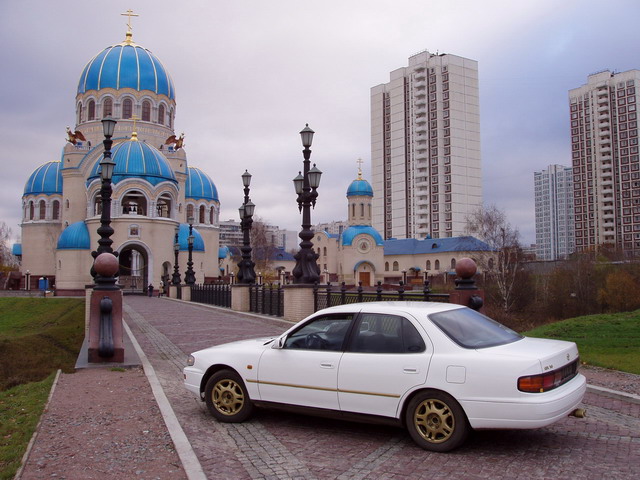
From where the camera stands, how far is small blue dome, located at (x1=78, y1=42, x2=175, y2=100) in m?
53.5

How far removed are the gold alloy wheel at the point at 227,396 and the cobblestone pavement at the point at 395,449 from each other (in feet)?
0.61

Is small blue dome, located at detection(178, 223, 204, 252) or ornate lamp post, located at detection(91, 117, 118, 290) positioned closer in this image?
ornate lamp post, located at detection(91, 117, 118, 290)

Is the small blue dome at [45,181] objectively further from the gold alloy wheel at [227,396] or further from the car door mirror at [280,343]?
the car door mirror at [280,343]

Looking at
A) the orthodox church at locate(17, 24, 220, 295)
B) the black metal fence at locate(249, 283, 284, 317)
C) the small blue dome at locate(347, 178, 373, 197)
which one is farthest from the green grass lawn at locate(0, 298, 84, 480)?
the small blue dome at locate(347, 178, 373, 197)

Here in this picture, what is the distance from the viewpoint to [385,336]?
18.7 ft

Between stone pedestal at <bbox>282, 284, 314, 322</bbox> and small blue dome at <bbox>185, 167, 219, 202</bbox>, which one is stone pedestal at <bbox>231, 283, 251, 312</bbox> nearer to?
stone pedestal at <bbox>282, 284, 314, 322</bbox>

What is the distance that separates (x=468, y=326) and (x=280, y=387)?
2115 mm

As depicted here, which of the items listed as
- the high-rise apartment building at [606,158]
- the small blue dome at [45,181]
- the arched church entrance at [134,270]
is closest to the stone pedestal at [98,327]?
the arched church entrance at [134,270]

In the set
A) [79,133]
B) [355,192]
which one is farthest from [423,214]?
[79,133]

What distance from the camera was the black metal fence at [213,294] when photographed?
28094 mm

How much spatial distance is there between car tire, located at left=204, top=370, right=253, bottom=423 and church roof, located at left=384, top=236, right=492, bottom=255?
199 ft

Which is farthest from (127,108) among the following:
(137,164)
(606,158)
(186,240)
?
(606,158)

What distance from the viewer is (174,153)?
57531mm

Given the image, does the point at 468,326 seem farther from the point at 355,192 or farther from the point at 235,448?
the point at 355,192
